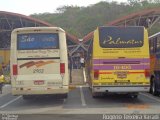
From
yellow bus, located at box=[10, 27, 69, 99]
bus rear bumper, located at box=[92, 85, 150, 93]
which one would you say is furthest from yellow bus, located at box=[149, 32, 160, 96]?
yellow bus, located at box=[10, 27, 69, 99]

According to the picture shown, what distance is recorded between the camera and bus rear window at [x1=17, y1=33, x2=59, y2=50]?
21016 millimetres

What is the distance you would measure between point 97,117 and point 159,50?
10.8 meters

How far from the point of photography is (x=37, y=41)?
69.5 ft

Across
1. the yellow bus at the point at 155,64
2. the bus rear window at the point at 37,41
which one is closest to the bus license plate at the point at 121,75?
the bus rear window at the point at 37,41

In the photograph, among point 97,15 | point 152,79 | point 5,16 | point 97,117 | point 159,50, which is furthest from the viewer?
point 97,15

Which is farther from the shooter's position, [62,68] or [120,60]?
[120,60]

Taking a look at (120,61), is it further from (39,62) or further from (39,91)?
(39,91)

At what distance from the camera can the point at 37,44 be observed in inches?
832

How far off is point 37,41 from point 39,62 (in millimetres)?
956

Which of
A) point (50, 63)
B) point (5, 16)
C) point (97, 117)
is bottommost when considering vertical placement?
point (97, 117)

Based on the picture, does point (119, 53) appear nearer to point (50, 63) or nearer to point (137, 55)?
point (137, 55)

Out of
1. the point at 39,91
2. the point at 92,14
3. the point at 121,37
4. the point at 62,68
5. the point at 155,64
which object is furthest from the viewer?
the point at 92,14

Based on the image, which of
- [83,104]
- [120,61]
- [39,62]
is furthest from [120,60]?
[39,62]

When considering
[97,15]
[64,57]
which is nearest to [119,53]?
[64,57]
